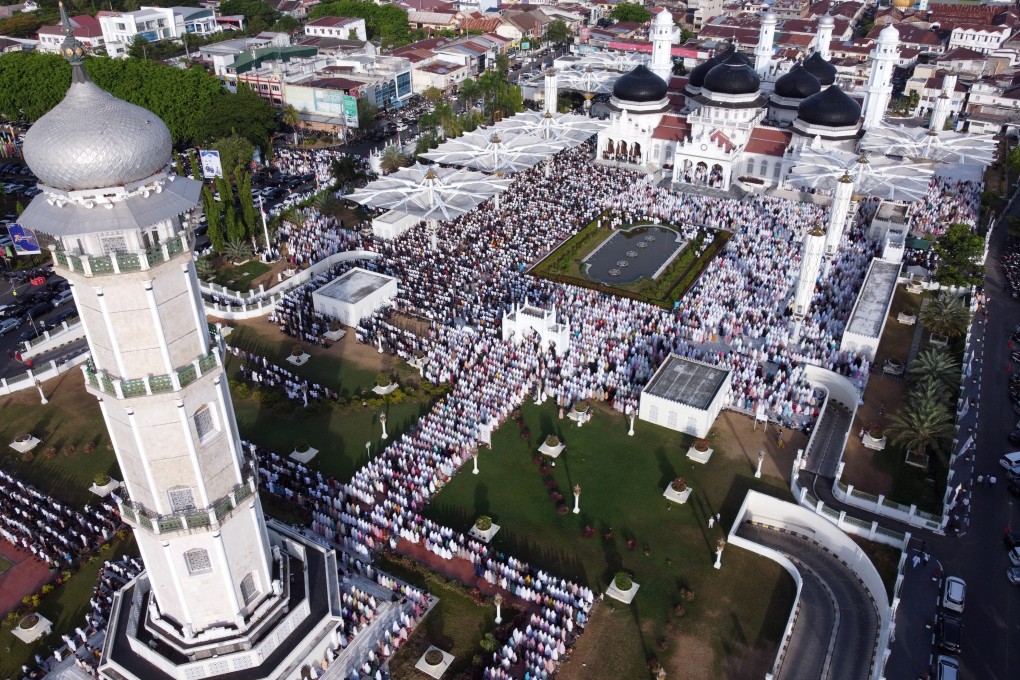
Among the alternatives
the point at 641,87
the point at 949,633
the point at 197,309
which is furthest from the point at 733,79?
the point at 197,309

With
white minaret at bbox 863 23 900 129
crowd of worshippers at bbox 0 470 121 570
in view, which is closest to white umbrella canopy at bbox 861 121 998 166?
white minaret at bbox 863 23 900 129

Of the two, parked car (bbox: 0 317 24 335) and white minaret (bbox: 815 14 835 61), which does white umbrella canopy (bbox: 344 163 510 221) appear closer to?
parked car (bbox: 0 317 24 335)

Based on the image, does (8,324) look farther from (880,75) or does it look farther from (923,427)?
(880,75)

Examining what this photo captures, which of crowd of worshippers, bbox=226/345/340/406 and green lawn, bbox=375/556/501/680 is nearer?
green lawn, bbox=375/556/501/680

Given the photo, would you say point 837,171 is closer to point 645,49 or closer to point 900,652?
point 900,652

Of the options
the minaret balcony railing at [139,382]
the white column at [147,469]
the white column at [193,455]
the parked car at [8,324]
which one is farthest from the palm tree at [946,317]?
the parked car at [8,324]
